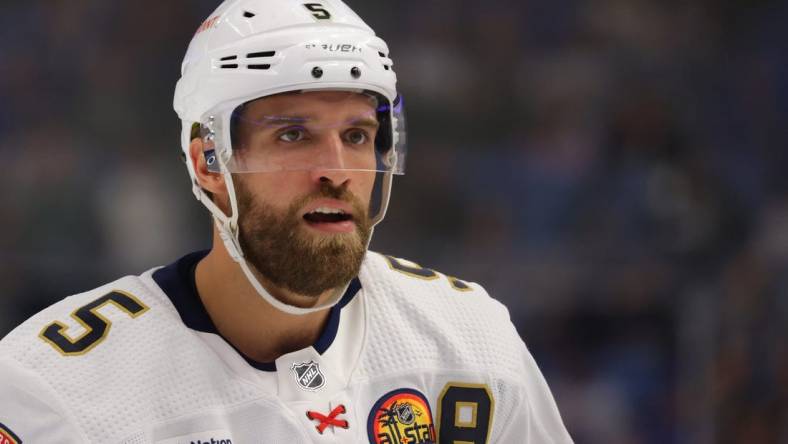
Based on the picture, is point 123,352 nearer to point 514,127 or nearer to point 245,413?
point 245,413

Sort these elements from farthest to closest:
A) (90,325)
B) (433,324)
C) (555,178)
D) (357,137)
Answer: (555,178) → (433,324) → (357,137) → (90,325)

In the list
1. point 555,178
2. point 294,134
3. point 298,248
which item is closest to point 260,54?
point 294,134

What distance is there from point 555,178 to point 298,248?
125 inches

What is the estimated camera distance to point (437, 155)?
5395mm

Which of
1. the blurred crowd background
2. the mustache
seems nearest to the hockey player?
the mustache

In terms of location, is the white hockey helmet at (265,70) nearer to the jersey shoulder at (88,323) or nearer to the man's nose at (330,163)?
the man's nose at (330,163)

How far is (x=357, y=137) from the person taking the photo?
2504 millimetres

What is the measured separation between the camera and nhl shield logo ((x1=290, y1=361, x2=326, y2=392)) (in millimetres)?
2416

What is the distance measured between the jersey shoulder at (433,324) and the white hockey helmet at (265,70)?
18 centimetres

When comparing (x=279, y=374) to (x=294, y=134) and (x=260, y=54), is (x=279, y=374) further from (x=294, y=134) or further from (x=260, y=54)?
(x=260, y=54)

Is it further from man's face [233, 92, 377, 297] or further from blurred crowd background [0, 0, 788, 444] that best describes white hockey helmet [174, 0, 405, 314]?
blurred crowd background [0, 0, 788, 444]

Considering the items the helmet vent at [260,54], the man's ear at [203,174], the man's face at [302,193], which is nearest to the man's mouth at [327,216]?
the man's face at [302,193]

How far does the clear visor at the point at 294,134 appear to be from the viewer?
2393mm

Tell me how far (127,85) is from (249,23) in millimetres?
2902
